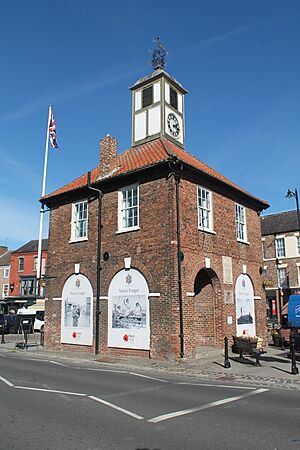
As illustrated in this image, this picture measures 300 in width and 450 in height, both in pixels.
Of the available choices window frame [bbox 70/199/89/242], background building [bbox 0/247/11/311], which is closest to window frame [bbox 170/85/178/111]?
window frame [bbox 70/199/89/242]

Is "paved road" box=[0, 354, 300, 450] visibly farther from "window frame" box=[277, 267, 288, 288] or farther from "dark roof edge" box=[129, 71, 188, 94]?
"window frame" box=[277, 267, 288, 288]

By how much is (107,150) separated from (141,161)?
10.5ft

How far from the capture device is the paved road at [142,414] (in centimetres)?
550

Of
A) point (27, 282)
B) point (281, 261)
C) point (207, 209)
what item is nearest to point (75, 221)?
point (207, 209)

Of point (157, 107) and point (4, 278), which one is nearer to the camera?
point (157, 107)

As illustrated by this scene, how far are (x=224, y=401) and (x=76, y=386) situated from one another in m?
3.66

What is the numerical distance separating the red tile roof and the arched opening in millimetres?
4436

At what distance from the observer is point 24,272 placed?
162ft

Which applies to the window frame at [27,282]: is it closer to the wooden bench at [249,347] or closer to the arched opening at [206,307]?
the arched opening at [206,307]

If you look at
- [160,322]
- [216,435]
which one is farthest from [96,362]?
[216,435]

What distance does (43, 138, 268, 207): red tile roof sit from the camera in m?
16.5

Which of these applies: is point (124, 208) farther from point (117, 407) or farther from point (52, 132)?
point (52, 132)

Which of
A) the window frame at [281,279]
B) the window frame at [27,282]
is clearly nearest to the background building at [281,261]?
the window frame at [281,279]

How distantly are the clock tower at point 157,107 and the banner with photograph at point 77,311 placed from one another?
7.63 metres
